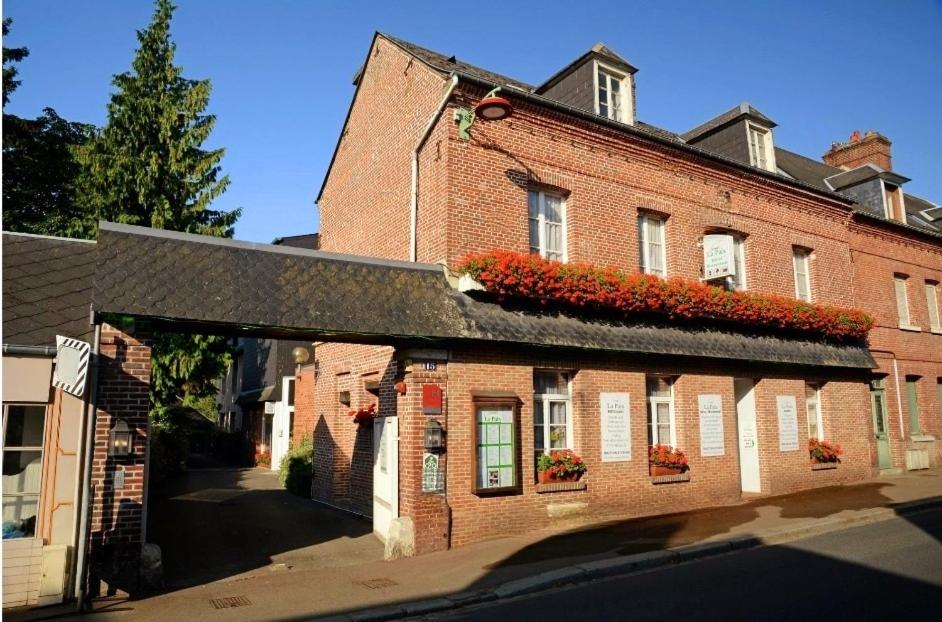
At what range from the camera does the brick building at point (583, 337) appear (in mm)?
10586

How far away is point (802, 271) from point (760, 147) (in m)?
3.43

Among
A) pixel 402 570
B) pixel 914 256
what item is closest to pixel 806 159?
pixel 914 256

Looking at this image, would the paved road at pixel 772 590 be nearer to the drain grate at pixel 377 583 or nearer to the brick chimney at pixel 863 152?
the drain grate at pixel 377 583

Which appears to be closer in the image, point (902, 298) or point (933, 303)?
point (902, 298)

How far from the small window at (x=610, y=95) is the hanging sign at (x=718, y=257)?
3.34m

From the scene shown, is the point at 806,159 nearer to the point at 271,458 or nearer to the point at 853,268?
the point at 853,268

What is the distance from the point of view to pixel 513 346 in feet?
36.1

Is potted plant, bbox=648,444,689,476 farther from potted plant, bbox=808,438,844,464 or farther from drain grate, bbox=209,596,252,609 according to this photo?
drain grate, bbox=209,596,252,609

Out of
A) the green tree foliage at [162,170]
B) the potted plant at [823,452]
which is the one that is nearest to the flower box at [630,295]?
the potted plant at [823,452]

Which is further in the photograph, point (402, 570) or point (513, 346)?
point (513, 346)

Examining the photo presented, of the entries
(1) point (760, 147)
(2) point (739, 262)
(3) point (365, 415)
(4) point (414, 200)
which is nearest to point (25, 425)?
(3) point (365, 415)

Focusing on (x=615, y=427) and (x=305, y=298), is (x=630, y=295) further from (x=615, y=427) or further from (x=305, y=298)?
(x=305, y=298)

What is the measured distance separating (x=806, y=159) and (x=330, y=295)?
2166 centimetres

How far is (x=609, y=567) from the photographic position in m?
8.27
